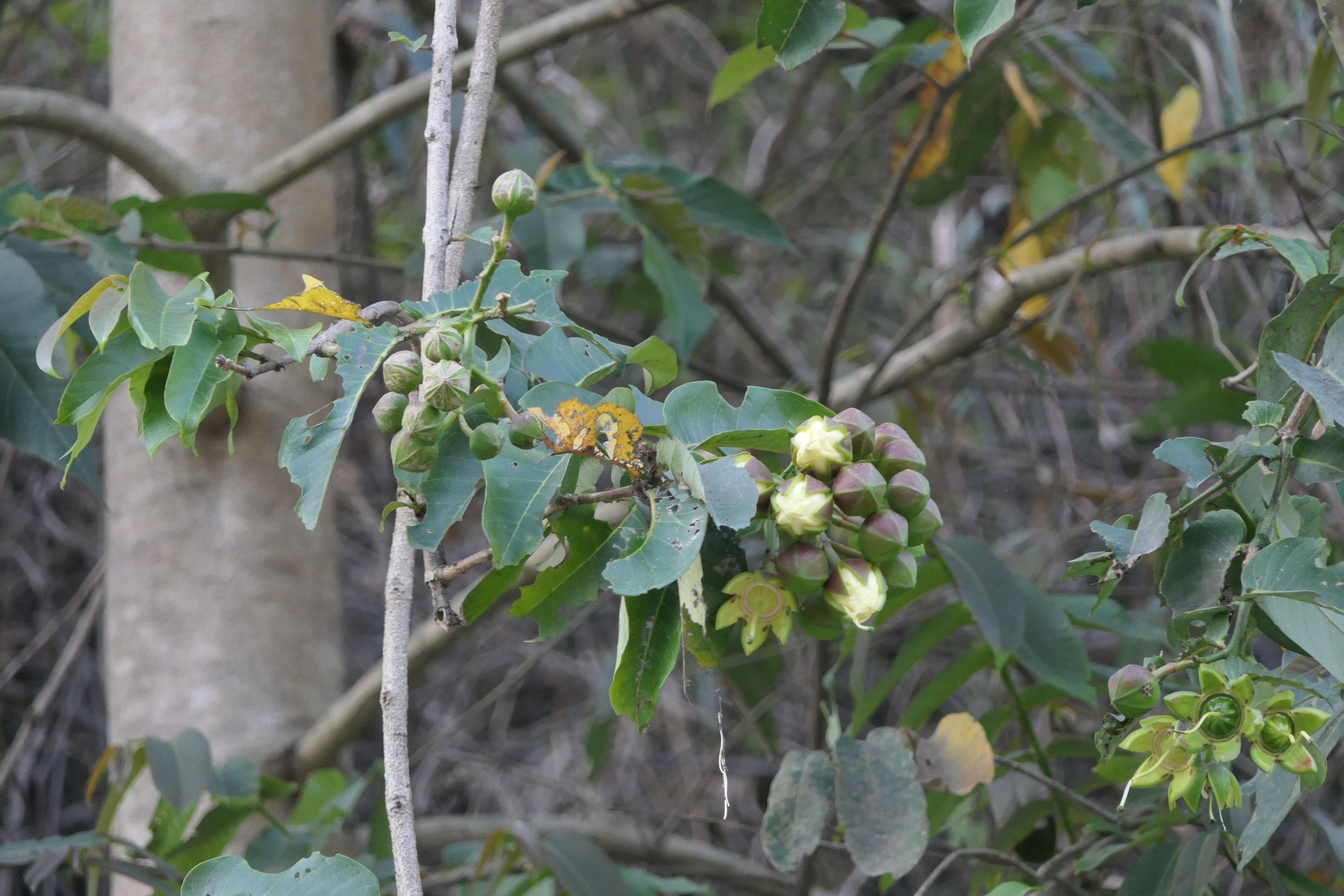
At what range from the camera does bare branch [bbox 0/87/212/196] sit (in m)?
1.22

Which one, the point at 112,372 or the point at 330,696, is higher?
the point at 112,372

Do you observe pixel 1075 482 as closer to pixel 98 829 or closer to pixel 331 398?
pixel 331 398

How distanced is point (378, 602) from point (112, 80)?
134 cm

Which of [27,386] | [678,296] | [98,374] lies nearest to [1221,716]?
[98,374]

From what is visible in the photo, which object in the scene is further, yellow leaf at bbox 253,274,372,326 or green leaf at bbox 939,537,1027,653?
green leaf at bbox 939,537,1027,653

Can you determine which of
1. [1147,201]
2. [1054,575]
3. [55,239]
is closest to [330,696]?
[55,239]

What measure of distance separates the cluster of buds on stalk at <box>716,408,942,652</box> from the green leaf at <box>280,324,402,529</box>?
224mm

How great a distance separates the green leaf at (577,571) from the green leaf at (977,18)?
0.42m

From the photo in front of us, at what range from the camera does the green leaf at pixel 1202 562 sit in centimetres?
69

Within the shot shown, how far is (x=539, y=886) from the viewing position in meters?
1.15

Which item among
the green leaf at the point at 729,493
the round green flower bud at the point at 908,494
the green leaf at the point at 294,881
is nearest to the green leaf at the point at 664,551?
the green leaf at the point at 729,493

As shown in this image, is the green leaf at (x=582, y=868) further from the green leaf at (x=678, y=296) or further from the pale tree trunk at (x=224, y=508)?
the green leaf at (x=678, y=296)

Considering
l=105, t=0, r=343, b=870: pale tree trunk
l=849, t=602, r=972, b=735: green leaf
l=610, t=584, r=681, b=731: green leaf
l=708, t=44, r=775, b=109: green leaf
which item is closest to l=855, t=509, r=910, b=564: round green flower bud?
l=610, t=584, r=681, b=731: green leaf

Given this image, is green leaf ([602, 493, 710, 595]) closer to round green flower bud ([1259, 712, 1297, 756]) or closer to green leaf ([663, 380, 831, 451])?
green leaf ([663, 380, 831, 451])
